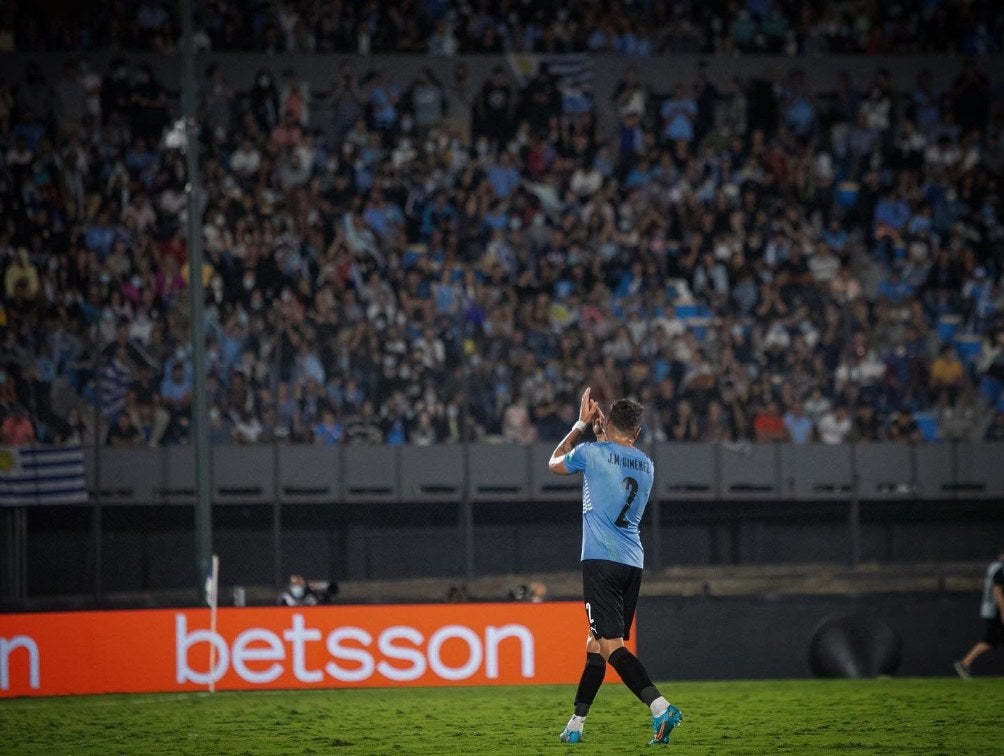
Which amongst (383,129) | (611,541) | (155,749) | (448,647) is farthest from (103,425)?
(611,541)

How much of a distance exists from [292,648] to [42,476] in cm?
505

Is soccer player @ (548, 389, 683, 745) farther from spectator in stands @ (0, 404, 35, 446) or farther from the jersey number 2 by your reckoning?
spectator in stands @ (0, 404, 35, 446)

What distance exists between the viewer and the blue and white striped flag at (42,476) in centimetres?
1942

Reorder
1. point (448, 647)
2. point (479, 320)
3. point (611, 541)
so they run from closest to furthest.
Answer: point (611, 541) < point (448, 647) < point (479, 320)

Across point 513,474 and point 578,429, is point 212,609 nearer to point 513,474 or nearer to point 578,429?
point 513,474

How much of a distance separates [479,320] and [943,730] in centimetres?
1259

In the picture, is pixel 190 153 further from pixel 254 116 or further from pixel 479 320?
pixel 254 116

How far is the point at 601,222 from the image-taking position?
2450 cm

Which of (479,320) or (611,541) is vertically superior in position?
(479,320)

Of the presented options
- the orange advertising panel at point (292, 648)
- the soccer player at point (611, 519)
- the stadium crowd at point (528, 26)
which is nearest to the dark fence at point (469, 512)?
the orange advertising panel at point (292, 648)

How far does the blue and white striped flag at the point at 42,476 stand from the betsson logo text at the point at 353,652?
4.27 m

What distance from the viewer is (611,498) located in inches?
377

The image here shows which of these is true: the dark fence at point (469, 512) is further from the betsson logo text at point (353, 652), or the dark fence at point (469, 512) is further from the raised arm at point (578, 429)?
the raised arm at point (578, 429)

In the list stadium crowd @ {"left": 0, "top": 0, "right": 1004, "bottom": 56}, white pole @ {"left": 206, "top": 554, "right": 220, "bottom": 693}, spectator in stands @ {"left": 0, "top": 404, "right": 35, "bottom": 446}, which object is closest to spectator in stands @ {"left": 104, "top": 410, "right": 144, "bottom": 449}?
spectator in stands @ {"left": 0, "top": 404, "right": 35, "bottom": 446}
